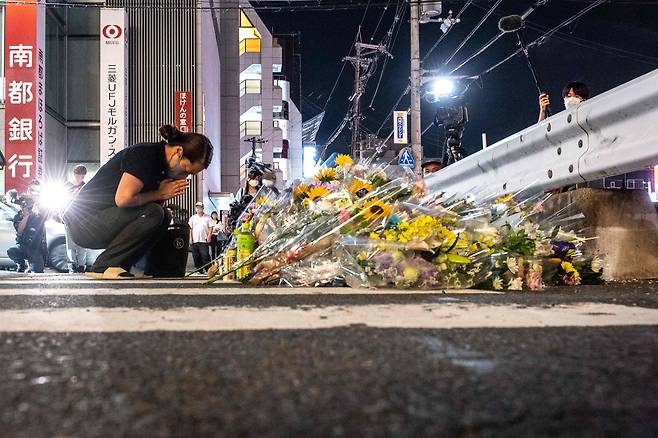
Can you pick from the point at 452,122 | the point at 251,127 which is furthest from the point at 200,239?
the point at 251,127

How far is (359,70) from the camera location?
36719 mm

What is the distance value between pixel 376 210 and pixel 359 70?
111ft

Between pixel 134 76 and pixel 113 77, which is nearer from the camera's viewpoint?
pixel 113 77

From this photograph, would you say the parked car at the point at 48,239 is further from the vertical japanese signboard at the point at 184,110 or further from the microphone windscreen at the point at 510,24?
the vertical japanese signboard at the point at 184,110

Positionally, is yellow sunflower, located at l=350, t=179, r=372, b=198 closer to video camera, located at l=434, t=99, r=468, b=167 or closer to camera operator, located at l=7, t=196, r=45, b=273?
video camera, located at l=434, t=99, r=468, b=167

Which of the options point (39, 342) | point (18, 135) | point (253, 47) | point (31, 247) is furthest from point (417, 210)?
point (253, 47)

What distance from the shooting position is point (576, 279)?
383cm

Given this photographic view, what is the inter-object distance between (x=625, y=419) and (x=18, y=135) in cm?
1698

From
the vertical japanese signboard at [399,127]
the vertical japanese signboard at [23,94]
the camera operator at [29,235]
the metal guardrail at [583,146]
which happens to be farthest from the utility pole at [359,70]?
the metal guardrail at [583,146]

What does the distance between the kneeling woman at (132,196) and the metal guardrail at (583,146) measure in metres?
2.41

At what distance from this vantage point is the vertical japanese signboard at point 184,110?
875 inches

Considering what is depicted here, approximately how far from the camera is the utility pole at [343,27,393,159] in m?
33.1

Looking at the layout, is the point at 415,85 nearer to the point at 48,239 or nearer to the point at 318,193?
the point at 48,239

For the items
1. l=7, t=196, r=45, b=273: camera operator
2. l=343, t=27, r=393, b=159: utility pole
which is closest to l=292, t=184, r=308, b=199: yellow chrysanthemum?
l=7, t=196, r=45, b=273: camera operator
